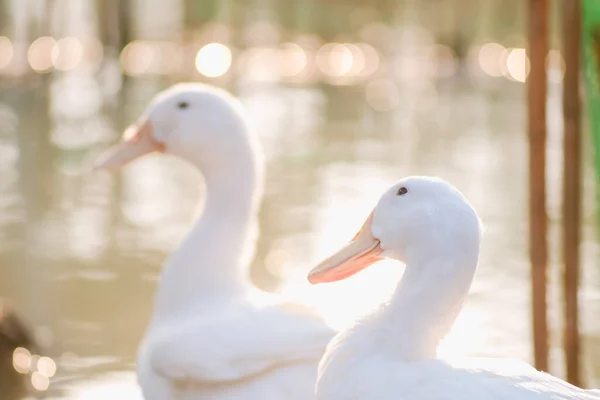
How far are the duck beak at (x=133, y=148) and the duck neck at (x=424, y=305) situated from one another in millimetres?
1549

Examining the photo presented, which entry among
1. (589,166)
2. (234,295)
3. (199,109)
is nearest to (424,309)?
(234,295)

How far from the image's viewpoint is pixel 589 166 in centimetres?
1131

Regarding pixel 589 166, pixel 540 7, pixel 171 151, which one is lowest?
pixel 589 166

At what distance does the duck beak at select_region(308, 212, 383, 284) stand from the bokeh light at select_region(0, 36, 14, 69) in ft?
53.7

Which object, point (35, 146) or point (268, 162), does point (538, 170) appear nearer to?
point (268, 162)

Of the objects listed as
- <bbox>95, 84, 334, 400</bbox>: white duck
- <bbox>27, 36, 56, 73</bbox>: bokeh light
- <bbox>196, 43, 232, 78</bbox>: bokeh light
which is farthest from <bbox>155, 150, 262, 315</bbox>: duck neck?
<bbox>196, 43, 232, 78</bbox>: bokeh light

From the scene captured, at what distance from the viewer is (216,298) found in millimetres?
3979

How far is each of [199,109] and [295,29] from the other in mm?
23579

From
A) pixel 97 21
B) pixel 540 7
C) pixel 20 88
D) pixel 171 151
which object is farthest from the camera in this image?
pixel 97 21

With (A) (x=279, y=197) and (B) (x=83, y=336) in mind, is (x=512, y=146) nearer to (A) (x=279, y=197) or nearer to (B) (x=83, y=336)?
(A) (x=279, y=197)

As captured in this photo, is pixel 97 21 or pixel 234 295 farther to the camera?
pixel 97 21

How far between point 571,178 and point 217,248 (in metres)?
1.35

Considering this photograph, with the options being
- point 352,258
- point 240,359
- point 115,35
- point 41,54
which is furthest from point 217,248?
point 115,35

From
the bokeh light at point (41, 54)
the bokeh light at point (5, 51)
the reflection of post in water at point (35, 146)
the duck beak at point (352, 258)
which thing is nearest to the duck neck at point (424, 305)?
the duck beak at point (352, 258)
